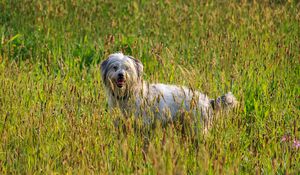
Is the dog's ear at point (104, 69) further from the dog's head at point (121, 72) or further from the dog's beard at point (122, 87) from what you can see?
the dog's beard at point (122, 87)

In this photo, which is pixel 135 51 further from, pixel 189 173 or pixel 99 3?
pixel 189 173

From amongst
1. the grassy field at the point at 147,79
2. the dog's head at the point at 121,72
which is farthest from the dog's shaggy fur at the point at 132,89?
the grassy field at the point at 147,79

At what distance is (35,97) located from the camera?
5277 mm

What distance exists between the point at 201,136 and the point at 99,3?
5.83 metres

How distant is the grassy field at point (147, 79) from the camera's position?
11.8ft

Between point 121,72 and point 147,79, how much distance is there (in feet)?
3.83

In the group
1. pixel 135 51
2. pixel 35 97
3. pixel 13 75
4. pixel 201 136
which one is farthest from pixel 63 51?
pixel 201 136

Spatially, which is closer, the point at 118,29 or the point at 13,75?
the point at 13,75

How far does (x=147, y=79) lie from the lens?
628cm

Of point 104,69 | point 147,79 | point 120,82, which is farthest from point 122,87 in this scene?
point 147,79

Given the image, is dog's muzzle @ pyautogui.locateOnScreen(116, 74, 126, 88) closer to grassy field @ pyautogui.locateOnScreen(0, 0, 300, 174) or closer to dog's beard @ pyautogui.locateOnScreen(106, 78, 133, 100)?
dog's beard @ pyautogui.locateOnScreen(106, 78, 133, 100)

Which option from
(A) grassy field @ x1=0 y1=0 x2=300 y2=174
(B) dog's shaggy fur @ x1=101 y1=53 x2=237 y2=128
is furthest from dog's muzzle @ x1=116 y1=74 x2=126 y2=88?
(A) grassy field @ x1=0 y1=0 x2=300 y2=174

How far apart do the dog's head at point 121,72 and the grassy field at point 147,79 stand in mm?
221

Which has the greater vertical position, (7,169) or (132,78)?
(132,78)
